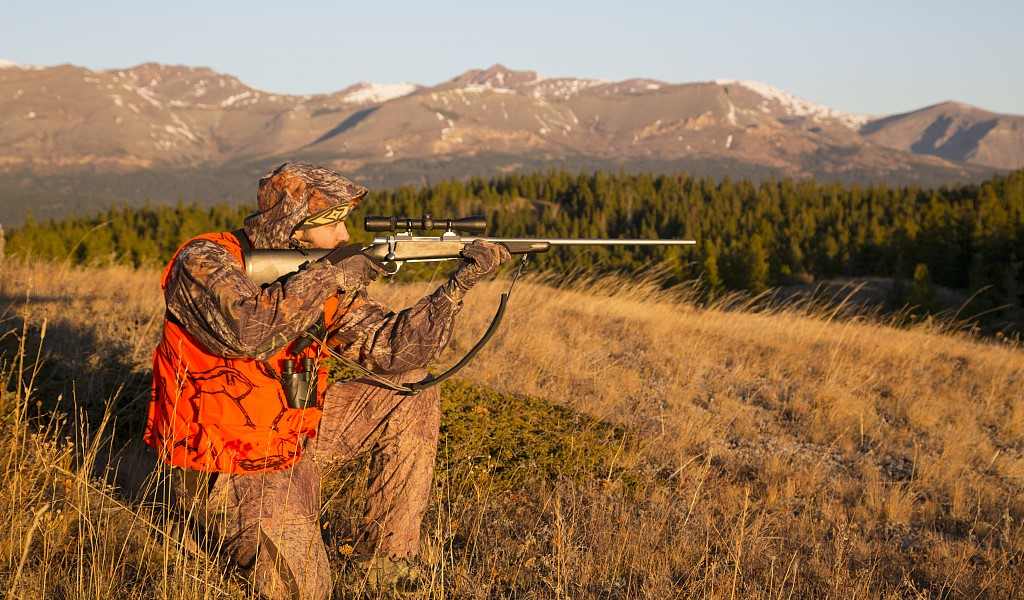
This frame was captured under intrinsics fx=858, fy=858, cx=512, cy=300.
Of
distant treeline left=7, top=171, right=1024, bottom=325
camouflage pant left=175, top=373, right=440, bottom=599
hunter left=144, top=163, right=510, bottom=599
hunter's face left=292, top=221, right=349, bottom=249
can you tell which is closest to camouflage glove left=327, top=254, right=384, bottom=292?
hunter left=144, top=163, right=510, bottom=599

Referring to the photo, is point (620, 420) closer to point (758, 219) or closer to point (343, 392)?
point (343, 392)

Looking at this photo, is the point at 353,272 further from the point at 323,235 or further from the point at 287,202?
the point at 287,202

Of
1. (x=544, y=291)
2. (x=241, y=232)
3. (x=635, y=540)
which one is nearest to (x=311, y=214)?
(x=241, y=232)

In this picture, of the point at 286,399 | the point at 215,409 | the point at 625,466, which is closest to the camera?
the point at 215,409

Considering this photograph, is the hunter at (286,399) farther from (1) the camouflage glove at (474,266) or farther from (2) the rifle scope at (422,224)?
(2) the rifle scope at (422,224)

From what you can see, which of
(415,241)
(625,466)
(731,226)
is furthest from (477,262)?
(731,226)

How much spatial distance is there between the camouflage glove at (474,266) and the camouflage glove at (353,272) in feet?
1.32

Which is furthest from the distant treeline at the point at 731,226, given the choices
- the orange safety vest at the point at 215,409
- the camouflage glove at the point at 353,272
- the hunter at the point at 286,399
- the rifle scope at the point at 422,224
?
the orange safety vest at the point at 215,409

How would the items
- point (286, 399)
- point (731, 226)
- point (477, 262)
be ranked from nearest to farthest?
point (286, 399), point (477, 262), point (731, 226)

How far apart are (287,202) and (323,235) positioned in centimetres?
28

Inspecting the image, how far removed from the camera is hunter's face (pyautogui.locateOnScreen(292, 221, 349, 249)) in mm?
4230

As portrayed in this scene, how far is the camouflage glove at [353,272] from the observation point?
4.01 meters

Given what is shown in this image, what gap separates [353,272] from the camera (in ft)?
13.3

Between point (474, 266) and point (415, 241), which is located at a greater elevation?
point (415, 241)
